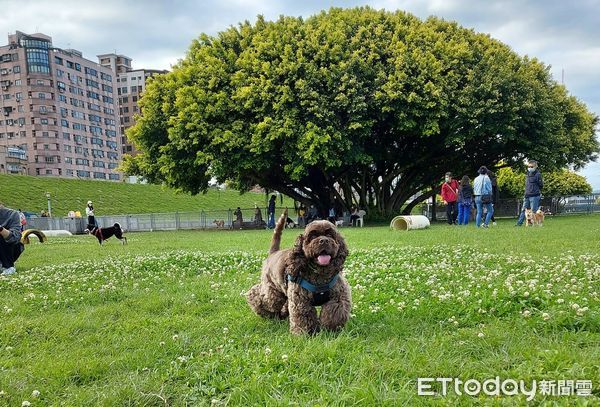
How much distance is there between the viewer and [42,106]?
9288cm

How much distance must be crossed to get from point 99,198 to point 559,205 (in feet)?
185

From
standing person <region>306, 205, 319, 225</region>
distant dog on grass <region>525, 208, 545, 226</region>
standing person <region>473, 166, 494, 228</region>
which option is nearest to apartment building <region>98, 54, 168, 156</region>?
standing person <region>306, 205, 319, 225</region>

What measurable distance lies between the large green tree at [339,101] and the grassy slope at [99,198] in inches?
1018

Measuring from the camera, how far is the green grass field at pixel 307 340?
10.3ft

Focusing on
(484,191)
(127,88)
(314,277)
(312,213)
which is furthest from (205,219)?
→ (127,88)

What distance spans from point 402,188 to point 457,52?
412 inches

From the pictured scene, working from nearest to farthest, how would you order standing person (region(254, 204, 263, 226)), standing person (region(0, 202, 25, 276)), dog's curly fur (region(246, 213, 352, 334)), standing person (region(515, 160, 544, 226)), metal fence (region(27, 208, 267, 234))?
dog's curly fur (region(246, 213, 352, 334))
standing person (region(0, 202, 25, 276))
standing person (region(515, 160, 544, 226))
standing person (region(254, 204, 263, 226))
metal fence (region(27, 208, 267, 234))

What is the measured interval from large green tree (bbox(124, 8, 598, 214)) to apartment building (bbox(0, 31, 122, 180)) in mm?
79588

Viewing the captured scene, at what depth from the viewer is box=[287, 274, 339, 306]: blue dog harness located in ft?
14.2

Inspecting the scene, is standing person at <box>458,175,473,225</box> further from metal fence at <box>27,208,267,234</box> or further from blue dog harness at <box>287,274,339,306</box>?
metal fence at <box>27,208,267,234</box>

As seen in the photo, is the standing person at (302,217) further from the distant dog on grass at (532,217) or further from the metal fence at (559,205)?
the distant dog on grass at (532,217)

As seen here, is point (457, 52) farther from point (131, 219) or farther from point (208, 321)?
point (131, 219)

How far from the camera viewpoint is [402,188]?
101 ft

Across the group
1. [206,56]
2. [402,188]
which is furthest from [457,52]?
[206,56]
